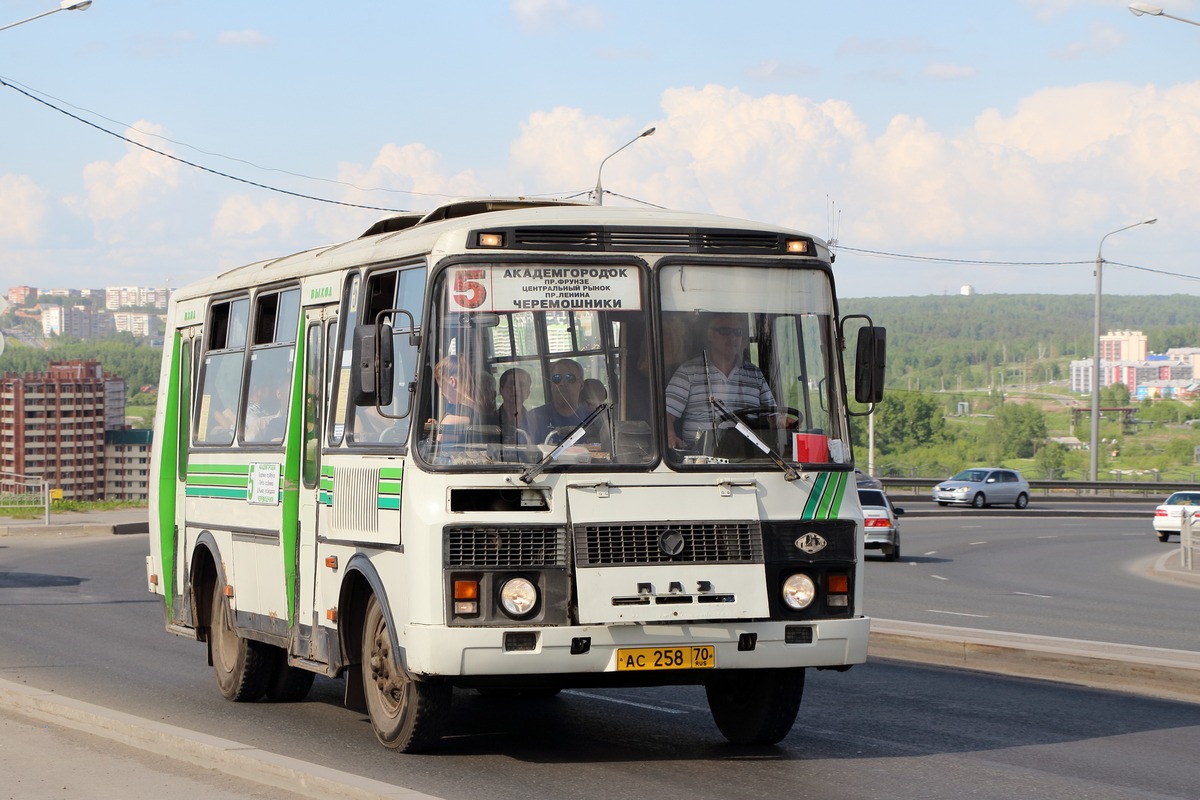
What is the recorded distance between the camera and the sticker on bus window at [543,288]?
8.91 m

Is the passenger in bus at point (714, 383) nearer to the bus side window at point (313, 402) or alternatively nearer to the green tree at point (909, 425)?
the bus side window at point (313, 402)

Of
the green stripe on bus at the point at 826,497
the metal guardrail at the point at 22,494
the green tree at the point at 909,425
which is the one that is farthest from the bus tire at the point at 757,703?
the green tree at the point at 909,425

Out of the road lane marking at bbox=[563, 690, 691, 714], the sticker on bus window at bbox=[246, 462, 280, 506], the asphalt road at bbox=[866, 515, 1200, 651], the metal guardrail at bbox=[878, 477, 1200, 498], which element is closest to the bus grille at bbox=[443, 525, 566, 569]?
the sticker on bus window at bbox=[246, 462, 280, 506]

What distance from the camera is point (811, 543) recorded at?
9.00 meters

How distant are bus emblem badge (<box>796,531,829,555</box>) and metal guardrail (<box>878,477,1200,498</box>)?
62.0 metres

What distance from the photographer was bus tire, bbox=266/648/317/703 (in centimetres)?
1198

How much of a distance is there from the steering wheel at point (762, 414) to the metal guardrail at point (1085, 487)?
203 feet

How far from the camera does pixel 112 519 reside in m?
42.7

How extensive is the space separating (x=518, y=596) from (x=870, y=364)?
2.37m

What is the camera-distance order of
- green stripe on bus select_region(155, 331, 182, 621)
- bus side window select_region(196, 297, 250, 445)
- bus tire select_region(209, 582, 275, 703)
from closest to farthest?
bus tire select_region(209, 582, 275, 703)
bus side window select_region(196, 297, 250, 445)
green stripe on bus select_region(155, 331, 182, 621)

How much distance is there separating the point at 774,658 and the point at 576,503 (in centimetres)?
132

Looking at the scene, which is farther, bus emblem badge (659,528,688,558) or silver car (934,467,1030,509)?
silver car (934,467,1030,509)

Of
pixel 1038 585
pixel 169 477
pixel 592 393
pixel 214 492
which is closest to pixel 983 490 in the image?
pixel 1038 585

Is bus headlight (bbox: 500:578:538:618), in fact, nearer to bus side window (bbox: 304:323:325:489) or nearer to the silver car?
bus side window (bbox: 304:323:325:489)
